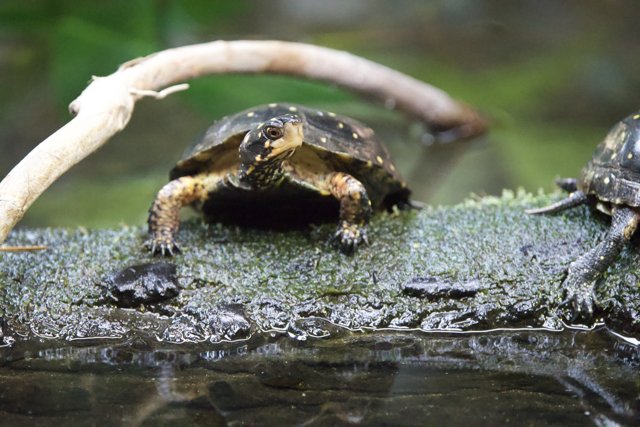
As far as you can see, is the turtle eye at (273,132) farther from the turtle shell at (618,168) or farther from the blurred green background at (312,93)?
the blurred green background at (312,93)

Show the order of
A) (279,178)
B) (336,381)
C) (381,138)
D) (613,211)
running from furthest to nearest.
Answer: (381,138)
(279,178)
(613,211)
(336,381)

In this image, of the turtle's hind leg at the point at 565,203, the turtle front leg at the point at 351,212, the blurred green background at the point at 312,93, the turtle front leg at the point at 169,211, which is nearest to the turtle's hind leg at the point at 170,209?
the turtle front leg at the point at 169,211

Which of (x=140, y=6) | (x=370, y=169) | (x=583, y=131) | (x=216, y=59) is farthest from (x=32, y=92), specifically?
(x=583, y=131)

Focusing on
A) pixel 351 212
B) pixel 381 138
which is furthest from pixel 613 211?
pixel 381 138

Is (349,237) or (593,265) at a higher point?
(349,237)

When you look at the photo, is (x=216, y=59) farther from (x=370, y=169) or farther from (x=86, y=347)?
(x=86, y=347)

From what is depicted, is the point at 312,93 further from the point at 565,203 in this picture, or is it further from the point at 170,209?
the point at 565,203

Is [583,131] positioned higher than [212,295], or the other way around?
[583,131]
